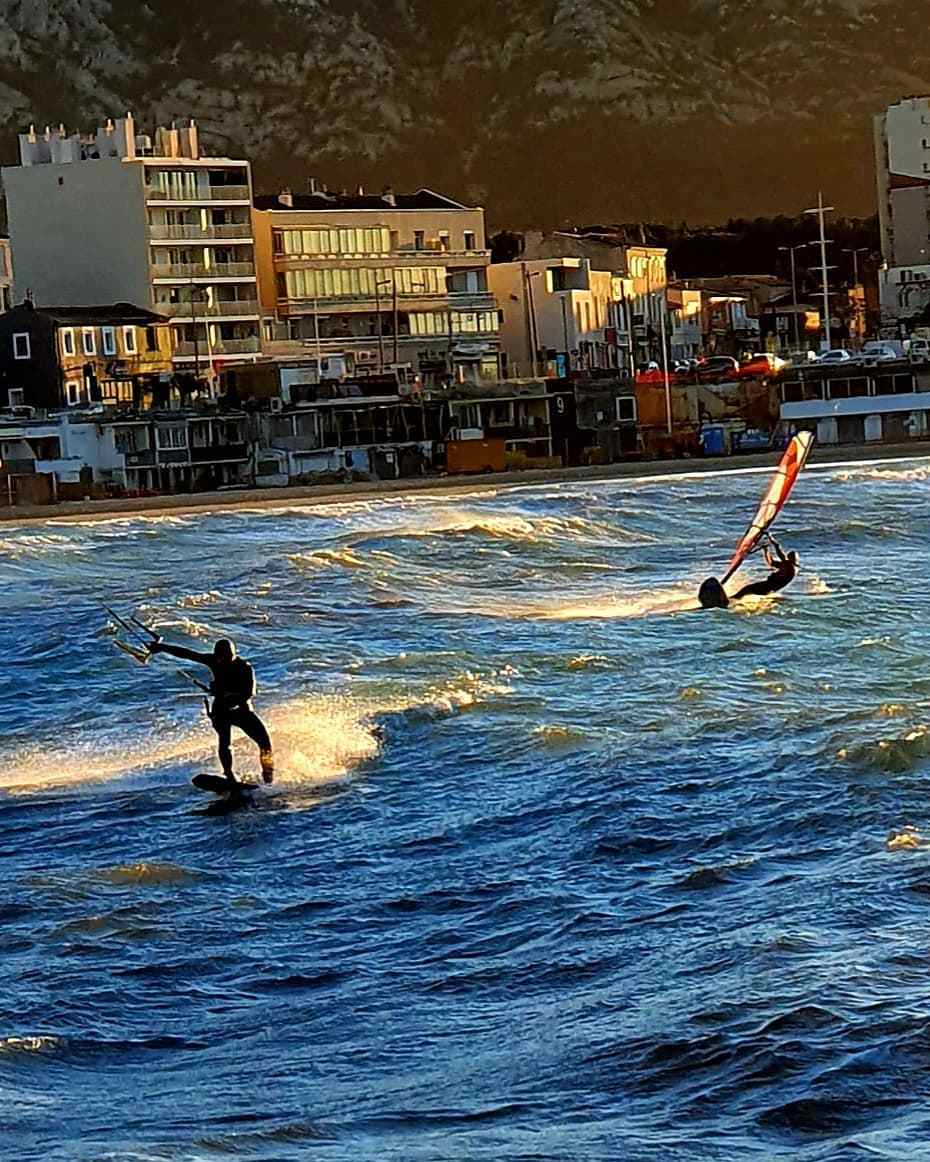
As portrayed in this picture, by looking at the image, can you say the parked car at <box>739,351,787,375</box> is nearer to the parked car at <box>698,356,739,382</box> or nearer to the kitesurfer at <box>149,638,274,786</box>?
the parked car at <box>698,356,739,382</box>

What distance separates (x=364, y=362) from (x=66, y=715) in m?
77.9

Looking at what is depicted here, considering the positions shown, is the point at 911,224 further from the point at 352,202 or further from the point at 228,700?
the point at 228,700

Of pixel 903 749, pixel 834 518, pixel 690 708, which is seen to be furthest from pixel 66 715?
pixel 834 518

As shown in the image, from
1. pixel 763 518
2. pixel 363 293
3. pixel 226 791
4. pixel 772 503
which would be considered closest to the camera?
pixel 226 791

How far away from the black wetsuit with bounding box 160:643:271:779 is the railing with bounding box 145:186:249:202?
8106 centimetres

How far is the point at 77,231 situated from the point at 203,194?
18.1 ft

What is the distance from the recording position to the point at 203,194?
333 ft

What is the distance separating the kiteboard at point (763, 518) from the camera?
35.9 m

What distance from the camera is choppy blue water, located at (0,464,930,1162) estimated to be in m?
11.4

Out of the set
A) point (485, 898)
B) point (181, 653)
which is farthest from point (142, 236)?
point (485, 898)

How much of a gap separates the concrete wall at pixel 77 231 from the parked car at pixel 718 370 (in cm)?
2349

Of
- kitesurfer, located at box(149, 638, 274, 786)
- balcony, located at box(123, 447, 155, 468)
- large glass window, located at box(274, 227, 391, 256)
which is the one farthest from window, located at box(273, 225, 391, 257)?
kitesurfer, located at box(149, 638, 274, 786)

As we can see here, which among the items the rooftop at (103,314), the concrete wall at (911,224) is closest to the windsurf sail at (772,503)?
the rooftop at (103,314)

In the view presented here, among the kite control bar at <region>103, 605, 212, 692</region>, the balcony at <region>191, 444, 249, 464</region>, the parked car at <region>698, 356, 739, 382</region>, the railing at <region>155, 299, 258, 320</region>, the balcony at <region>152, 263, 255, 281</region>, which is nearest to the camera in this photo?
the kite control bar at <region>103, 605, 212, 692</region>
